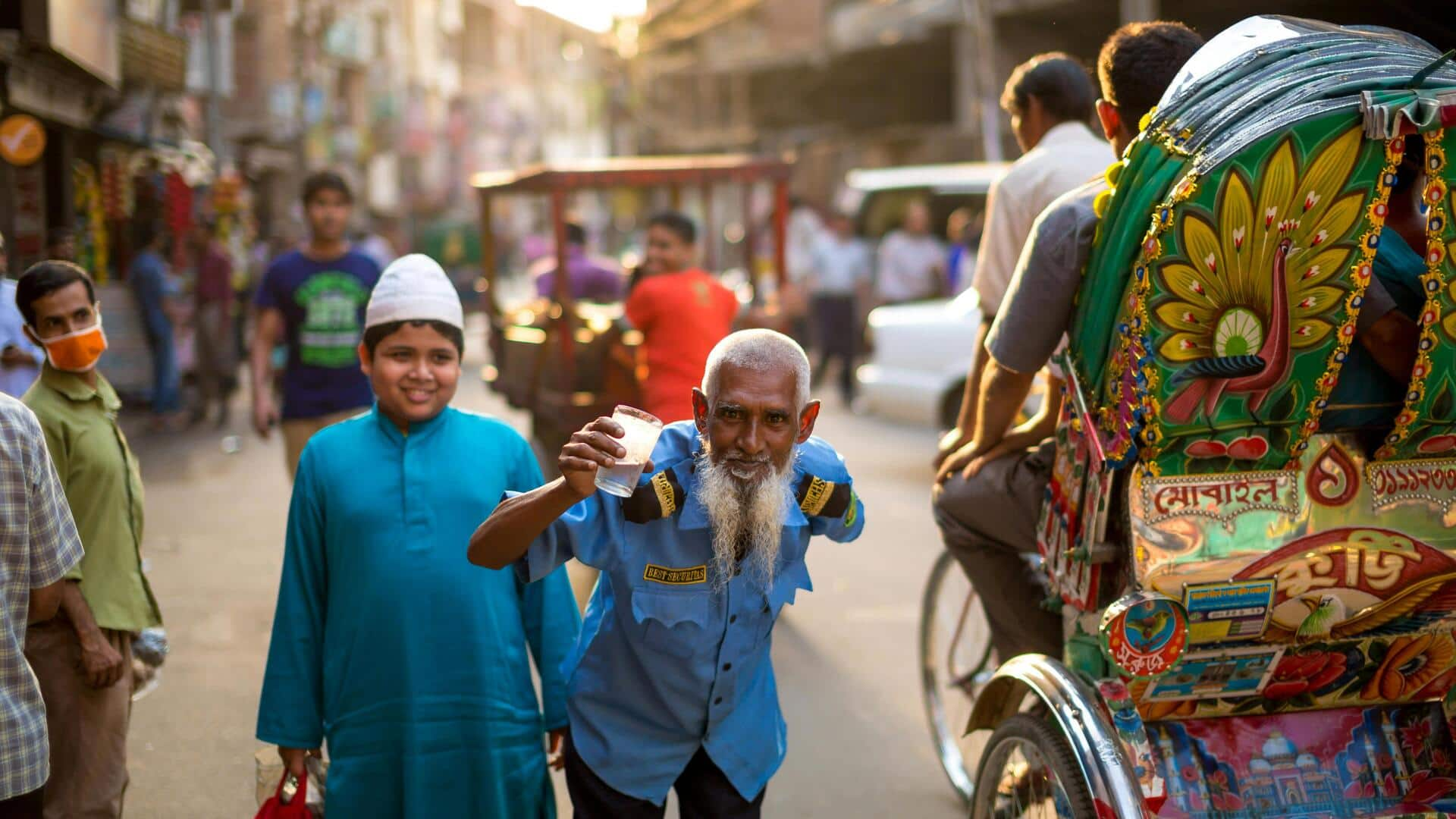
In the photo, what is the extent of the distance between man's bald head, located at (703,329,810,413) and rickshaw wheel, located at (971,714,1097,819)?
2.92ft

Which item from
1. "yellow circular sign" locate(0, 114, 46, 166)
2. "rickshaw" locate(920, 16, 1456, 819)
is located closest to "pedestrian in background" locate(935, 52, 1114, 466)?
"rickshaw" locate(920, 16, 1456, 819)

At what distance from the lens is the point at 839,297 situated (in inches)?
607

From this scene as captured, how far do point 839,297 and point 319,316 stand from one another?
9473 millimetres

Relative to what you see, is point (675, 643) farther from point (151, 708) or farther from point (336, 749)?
point (151, 708)

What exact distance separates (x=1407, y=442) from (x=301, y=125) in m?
35.2

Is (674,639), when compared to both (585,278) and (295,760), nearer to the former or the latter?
(295,760)

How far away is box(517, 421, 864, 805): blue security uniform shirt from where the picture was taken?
281 centimetres

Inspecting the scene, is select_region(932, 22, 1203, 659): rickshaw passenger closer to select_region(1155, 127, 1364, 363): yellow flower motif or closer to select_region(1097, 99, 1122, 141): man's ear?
select_region(1097, 99, 1122, 141): man's ear

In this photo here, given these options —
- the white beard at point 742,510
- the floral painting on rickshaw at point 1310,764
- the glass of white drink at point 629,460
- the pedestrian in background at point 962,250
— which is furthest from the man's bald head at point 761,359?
the pedestrian in background at point 962,250

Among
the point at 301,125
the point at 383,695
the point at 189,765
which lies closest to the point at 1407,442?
the point at 383,695

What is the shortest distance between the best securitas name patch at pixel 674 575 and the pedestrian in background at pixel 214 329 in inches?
481

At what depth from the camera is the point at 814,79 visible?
33.3 m

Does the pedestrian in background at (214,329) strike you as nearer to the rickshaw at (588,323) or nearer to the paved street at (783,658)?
the paved street at (783,658)

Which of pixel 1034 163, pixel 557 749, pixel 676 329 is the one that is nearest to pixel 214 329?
pixel 676 329
